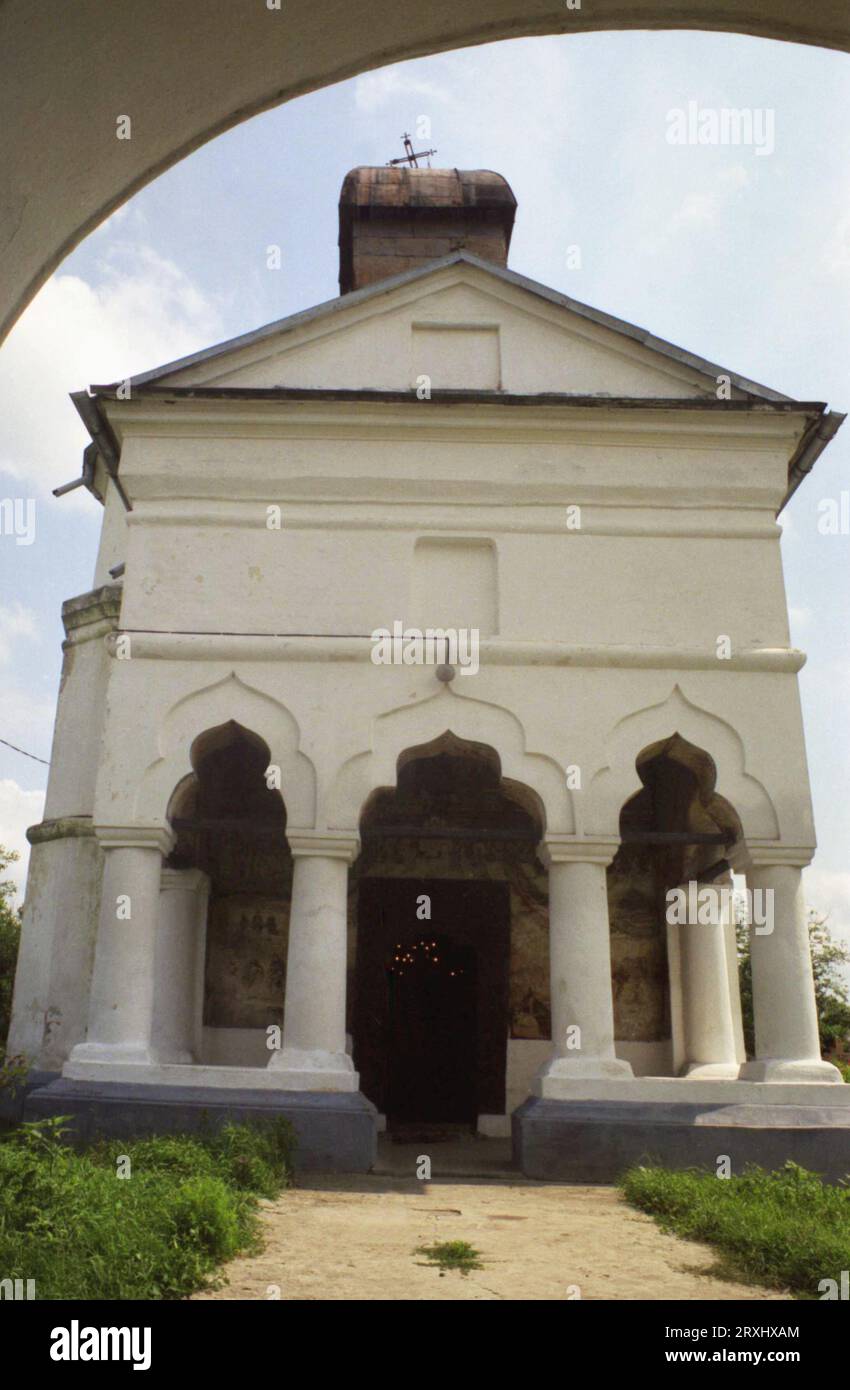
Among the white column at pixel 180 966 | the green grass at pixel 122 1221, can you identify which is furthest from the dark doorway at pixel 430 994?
the green grass at pixel 122 1221

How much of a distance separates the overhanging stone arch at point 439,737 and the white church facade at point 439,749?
0.09ft

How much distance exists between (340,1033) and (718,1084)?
289 cm

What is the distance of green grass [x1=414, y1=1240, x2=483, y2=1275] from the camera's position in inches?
203

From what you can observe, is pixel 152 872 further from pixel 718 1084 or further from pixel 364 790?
pixel 718 1084

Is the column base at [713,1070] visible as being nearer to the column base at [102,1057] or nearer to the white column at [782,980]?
the white column at [782,980]

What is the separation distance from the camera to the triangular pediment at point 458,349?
10.6 m

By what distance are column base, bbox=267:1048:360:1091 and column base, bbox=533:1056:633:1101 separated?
1430mm

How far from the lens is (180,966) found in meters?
10.4

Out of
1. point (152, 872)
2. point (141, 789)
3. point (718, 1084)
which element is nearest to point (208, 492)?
point (141, 789)

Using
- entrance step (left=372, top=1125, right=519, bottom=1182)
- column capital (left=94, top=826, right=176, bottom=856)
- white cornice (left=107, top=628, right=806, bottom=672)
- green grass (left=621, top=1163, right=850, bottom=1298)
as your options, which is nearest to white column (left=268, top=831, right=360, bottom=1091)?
entrance step (left=372, top=1125, right=519, bottom=1182)

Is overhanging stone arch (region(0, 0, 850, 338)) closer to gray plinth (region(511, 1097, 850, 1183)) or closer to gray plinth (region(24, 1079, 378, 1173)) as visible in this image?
gray plinth (region(24, 1079, 378, 1173))

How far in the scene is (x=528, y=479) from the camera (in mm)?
10203

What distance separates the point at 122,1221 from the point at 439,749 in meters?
5.37
